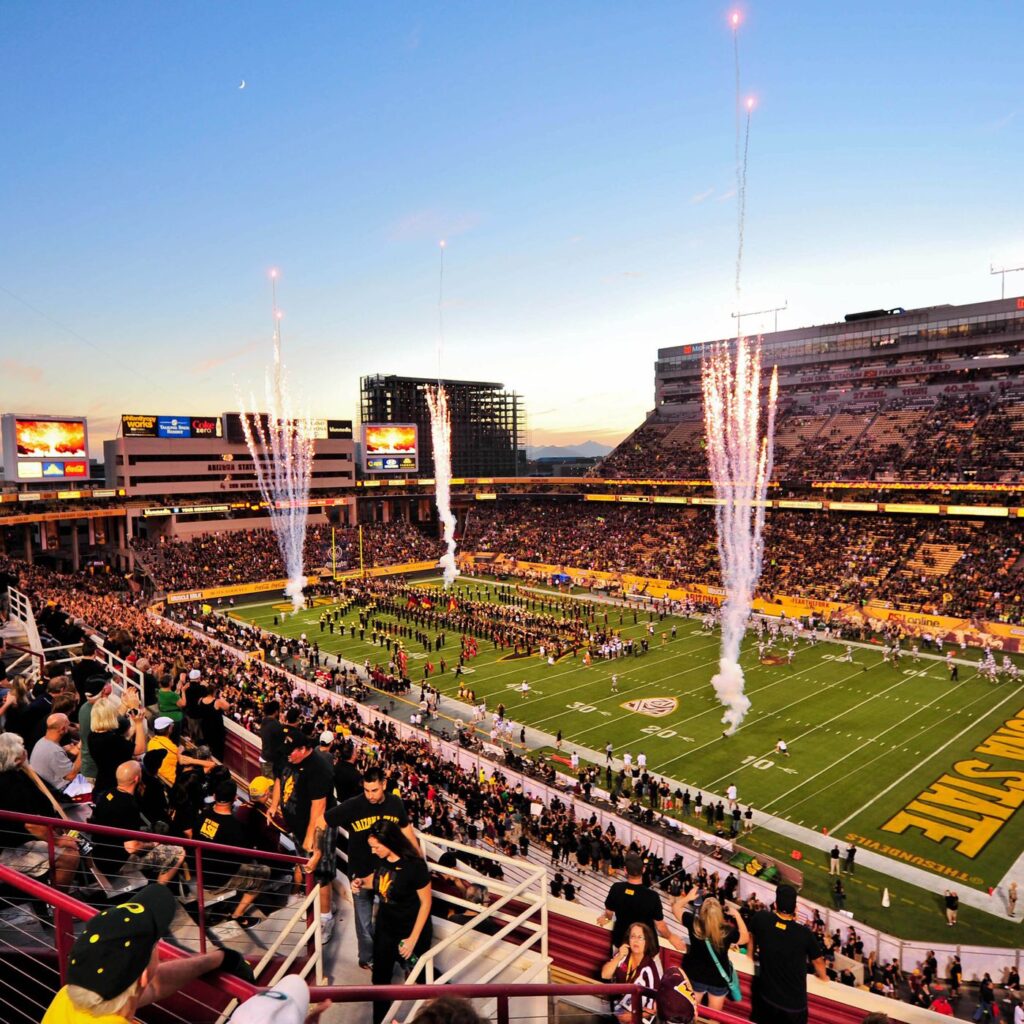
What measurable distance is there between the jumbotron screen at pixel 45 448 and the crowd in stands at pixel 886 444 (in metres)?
45.8

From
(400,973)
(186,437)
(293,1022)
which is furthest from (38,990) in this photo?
(186,437)

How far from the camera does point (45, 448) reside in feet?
168

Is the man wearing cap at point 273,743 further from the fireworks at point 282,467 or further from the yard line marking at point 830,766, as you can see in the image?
the fireworks at point 282,467

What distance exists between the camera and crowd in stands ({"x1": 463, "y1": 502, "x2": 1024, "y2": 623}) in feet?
135

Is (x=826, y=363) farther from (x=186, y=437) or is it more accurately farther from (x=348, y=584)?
(x=186, y=437)

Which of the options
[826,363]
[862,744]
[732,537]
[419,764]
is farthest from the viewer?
[826,363]

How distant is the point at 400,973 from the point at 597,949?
1429mm

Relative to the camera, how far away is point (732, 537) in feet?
177

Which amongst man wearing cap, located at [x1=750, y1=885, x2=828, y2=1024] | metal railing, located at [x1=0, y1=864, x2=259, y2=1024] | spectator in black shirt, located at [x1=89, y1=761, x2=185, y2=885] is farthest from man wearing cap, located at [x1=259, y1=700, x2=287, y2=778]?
man wearing cap, located at [x1=750, y1=885, x2=828, y2=1024]

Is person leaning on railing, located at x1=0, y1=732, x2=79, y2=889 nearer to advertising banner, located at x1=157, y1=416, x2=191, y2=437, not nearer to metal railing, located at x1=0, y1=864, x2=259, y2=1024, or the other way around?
metal railing, located at x1=0, y1=864, x2=259, y2=1024

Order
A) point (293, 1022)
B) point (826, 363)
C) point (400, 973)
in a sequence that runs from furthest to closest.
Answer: point (826, 363) → point (400, 973) → point (293, 1022)

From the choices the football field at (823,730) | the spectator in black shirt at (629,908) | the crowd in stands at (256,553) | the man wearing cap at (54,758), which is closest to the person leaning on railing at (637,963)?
the spectator in black shirt at (629,908)

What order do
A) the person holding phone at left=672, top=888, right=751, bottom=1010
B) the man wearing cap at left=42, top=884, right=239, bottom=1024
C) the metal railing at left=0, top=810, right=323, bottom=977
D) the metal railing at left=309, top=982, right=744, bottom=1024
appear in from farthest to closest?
the person holding phone at left=672, top=888, right=751, bottom=1010 < the metal railing at left=0, top=810, right=323, bottom=977 < the metal railing at left=309, top=982, right=744, bottom=1024 < the man wearing cap at left=42, top=884, right=239, bottom=1024

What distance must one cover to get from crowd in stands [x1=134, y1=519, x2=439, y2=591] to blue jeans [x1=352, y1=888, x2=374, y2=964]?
1967 inches
